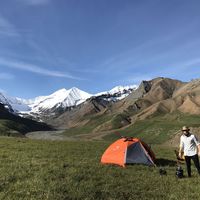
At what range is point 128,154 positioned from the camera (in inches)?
1102

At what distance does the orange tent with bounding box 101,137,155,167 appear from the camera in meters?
27.7

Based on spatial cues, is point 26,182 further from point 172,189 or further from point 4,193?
point 172,189

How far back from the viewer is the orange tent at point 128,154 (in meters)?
27.7

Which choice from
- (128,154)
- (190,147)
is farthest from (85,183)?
(128,154)

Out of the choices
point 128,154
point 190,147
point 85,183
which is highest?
point 190,147

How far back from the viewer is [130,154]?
92.4ft

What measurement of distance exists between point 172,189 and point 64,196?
6.00 metres

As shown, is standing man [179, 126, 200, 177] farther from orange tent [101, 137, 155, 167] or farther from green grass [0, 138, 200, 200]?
orange tent [101, 137, 155, 167]

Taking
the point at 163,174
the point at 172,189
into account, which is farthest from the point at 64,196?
the point at 163,174

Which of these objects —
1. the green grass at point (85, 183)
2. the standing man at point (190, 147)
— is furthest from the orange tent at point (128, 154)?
the standing man at point (190, 147)

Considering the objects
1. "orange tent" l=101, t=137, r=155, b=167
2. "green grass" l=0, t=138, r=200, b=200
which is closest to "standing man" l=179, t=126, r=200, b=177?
"green grass" l=0, t=138, r=200, b=200

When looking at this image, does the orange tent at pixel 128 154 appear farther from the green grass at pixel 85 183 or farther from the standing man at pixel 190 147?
the standing man at pixel 190 147

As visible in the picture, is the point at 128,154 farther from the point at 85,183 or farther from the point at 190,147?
the point at 85,183

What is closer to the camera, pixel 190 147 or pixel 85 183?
pixel 85 183
